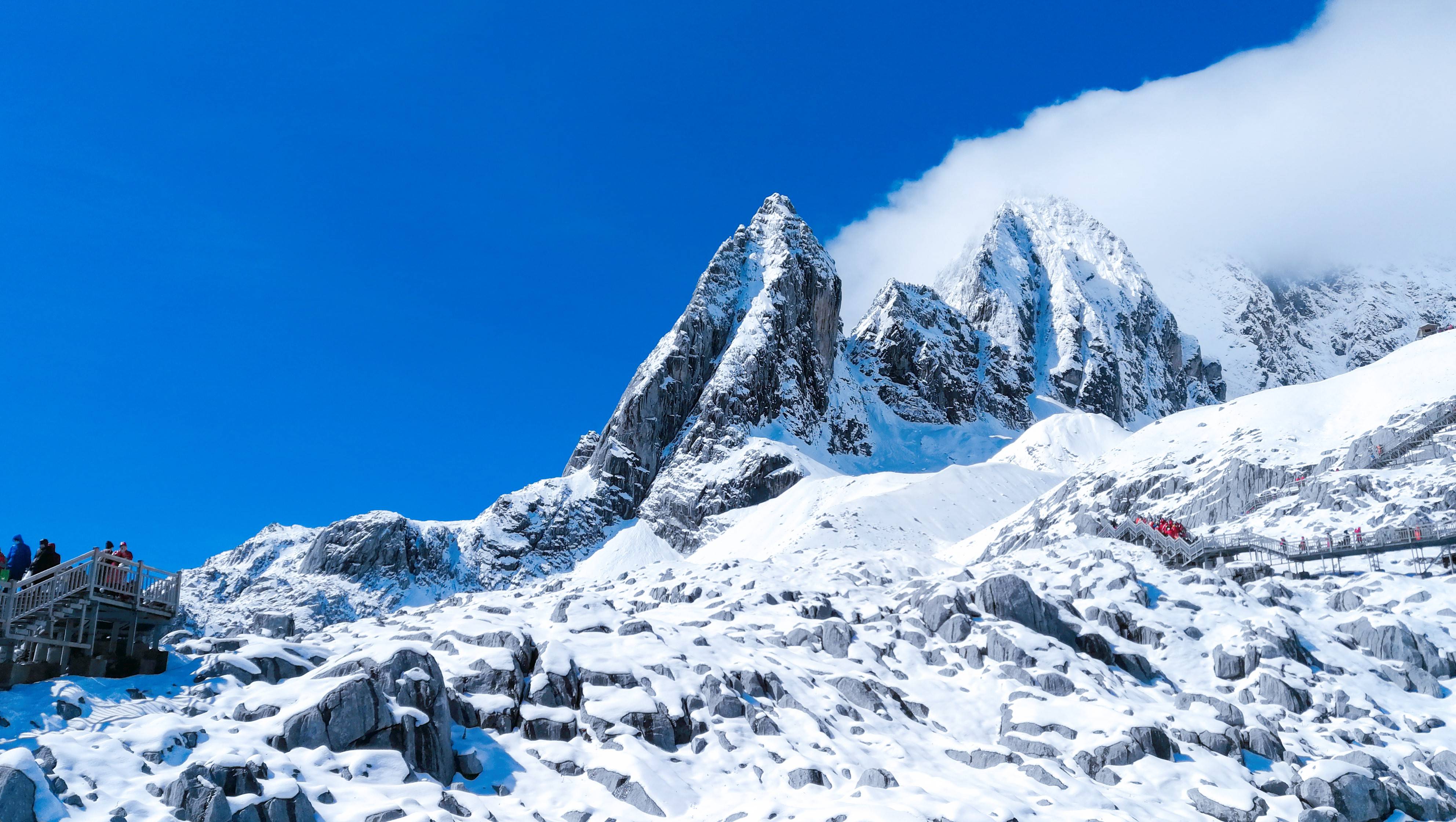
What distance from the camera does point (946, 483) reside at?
119125 mm

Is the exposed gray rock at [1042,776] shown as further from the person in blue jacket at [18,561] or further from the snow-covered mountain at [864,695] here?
the person in blue jacket at [18,561]

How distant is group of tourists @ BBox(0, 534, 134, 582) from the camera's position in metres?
25.0

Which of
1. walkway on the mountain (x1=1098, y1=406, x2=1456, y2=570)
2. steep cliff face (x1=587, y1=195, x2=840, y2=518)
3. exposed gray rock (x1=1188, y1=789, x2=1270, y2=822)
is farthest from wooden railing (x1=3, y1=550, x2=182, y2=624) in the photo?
A: steep cliff face (x1=587, y1=195, x2=840, y2=518)

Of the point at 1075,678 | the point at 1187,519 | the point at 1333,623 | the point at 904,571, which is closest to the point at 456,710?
the point at 1075,678

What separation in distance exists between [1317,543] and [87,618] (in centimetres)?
5668

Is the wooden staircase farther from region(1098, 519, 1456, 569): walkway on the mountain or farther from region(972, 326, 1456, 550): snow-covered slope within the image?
region(972, 326, 1456, 550): snow-covered slope

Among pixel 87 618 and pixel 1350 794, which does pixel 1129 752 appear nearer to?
pixel 1350 794

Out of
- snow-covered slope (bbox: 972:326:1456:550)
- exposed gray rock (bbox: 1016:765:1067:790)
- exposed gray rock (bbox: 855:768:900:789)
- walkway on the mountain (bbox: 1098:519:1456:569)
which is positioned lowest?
exposed gray rock (bbox: 1016:765:1067:790)

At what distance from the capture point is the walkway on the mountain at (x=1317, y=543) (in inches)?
2062

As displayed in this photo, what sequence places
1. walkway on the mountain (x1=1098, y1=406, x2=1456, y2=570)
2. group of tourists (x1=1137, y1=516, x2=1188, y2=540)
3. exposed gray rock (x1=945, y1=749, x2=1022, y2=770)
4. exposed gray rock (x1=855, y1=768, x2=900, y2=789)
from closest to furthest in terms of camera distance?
1. exposed gray rock (x1=855, y1=768, x2=900, y2=789)
2. exposed gray rock (x1=945, y1=749, x2=1022, y2=770)
3. walkway on the mountain (x1=1098, y1=406, x2=1456, y2=570)
4. group of tourists (x1=1137, y1=516, x2=1188, y2=540)

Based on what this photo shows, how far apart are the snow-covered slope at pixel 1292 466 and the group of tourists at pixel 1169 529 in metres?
5.00

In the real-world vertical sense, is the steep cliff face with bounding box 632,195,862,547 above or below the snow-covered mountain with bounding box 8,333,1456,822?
above

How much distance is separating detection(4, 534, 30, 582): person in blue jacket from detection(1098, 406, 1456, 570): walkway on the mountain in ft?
173

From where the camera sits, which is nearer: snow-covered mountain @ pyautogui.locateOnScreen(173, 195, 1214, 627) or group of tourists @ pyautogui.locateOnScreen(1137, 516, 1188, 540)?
group of tourists @ pyautogui.locateOnScreen(1137, 516, 1188, 540)
